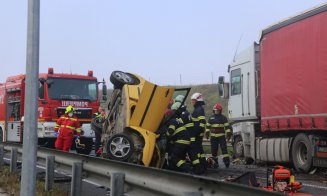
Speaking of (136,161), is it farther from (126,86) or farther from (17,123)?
(17,123)

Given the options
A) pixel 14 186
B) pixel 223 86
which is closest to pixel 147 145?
pixel 14 186

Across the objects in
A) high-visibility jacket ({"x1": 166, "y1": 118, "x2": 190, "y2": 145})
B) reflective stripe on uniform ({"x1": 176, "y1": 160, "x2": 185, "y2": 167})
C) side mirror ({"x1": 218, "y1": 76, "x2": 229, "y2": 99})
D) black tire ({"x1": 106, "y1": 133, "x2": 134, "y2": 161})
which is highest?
side mirror ({"x1": 218, "y1": 76, "x2": 229, "y2": 99})

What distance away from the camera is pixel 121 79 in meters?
9.75

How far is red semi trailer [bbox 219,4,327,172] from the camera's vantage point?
10.7 meters

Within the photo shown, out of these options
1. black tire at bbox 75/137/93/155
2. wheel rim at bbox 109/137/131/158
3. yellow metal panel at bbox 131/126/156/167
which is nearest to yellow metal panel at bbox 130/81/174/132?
yellow metal panel at bbox 131/126/156/167

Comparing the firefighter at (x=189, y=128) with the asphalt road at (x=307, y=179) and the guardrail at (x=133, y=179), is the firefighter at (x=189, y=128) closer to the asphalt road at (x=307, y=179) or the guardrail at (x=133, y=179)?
the asphalt road at (x=307, y=179)

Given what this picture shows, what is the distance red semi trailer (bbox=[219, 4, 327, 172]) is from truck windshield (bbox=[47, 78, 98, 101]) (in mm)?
5445

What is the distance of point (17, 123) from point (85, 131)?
239cm

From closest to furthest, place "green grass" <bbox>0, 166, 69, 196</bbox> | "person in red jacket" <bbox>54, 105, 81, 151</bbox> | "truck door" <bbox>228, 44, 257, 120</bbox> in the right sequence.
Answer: "green grass" <bbox>0, 166, 69, 196</bbox>, "person in red jacket" <bbox>54, 105, 81, 151</bbox>, "truck door" <bbox>228, 44, 257, 120</bbox>

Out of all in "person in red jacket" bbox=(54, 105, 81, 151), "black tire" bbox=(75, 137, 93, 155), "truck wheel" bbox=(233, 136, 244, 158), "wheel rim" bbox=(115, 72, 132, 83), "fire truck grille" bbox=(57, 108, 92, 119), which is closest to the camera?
"wheel rim" bbox=(115, 72, 132, 83)

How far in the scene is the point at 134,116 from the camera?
9.30 m

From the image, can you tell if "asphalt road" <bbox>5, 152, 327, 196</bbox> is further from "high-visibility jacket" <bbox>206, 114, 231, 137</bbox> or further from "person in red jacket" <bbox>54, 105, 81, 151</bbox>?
"high-visibility jacket" <bbox>206, 114, 231, 137</bbox>

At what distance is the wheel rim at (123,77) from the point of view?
977 centimetres

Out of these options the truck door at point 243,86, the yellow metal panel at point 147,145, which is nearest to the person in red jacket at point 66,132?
the yellow metal panel at point 147,145
